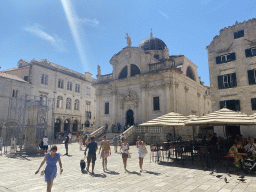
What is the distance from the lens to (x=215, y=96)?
68.8 ft

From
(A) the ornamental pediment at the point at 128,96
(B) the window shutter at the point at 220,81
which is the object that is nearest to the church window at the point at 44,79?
(A) the ornamental pediment at the point at 128,96

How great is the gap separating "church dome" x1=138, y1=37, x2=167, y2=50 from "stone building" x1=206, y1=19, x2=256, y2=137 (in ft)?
45.5

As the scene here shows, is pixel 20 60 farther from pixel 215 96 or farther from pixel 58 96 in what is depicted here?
pixel 215 96

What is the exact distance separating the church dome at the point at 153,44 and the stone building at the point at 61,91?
16.7 metres

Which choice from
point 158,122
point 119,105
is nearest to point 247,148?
point 158,122

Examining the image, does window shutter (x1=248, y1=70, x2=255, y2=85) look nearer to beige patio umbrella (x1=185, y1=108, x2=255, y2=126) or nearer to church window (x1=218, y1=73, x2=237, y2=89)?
church window (x1=218, y1=73, x2=237, y2=89)

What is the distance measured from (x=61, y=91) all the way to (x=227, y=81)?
29.9 metres

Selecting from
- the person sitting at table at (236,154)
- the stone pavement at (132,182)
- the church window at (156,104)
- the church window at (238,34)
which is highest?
the church window at (238,34)

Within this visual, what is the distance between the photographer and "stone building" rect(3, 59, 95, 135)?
34.2m

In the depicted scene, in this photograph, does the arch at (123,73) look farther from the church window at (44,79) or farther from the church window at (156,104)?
the church window at (44,79)

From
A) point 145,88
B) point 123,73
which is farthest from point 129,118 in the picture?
point 123,73

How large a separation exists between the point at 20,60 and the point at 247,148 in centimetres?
4033

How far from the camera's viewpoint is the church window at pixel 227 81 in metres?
20.0

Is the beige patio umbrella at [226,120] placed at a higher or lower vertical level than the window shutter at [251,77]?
lower
